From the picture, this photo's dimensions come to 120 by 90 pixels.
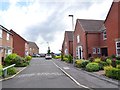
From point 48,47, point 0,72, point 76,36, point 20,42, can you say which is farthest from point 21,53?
point 48,47

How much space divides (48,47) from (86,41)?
64.0 m

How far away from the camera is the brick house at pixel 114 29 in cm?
2342

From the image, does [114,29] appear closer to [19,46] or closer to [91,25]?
[91,25]

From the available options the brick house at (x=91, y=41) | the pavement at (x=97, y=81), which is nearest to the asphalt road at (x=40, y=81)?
the pavement at (x=97, y=81)

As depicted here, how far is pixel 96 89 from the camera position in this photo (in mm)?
10586

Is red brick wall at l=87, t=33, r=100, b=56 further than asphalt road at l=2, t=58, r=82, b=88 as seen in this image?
Yes

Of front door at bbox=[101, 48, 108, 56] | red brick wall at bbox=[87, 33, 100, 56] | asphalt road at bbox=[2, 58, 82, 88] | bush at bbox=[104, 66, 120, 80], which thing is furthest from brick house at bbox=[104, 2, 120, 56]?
red brick wall at bbox=[87, 33, 100, 56]

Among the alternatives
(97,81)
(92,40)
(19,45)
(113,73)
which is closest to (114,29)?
(113,73)

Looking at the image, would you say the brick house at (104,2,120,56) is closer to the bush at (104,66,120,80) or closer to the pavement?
the pavement

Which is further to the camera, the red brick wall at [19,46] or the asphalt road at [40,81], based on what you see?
the red brick wall at [19,46]

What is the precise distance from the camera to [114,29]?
78.6ft

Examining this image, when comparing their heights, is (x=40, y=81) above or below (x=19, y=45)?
below

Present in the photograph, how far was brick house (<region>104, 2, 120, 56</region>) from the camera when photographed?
76.8 feet

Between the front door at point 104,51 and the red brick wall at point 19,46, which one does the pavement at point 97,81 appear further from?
the red brick wall at point 19,46
